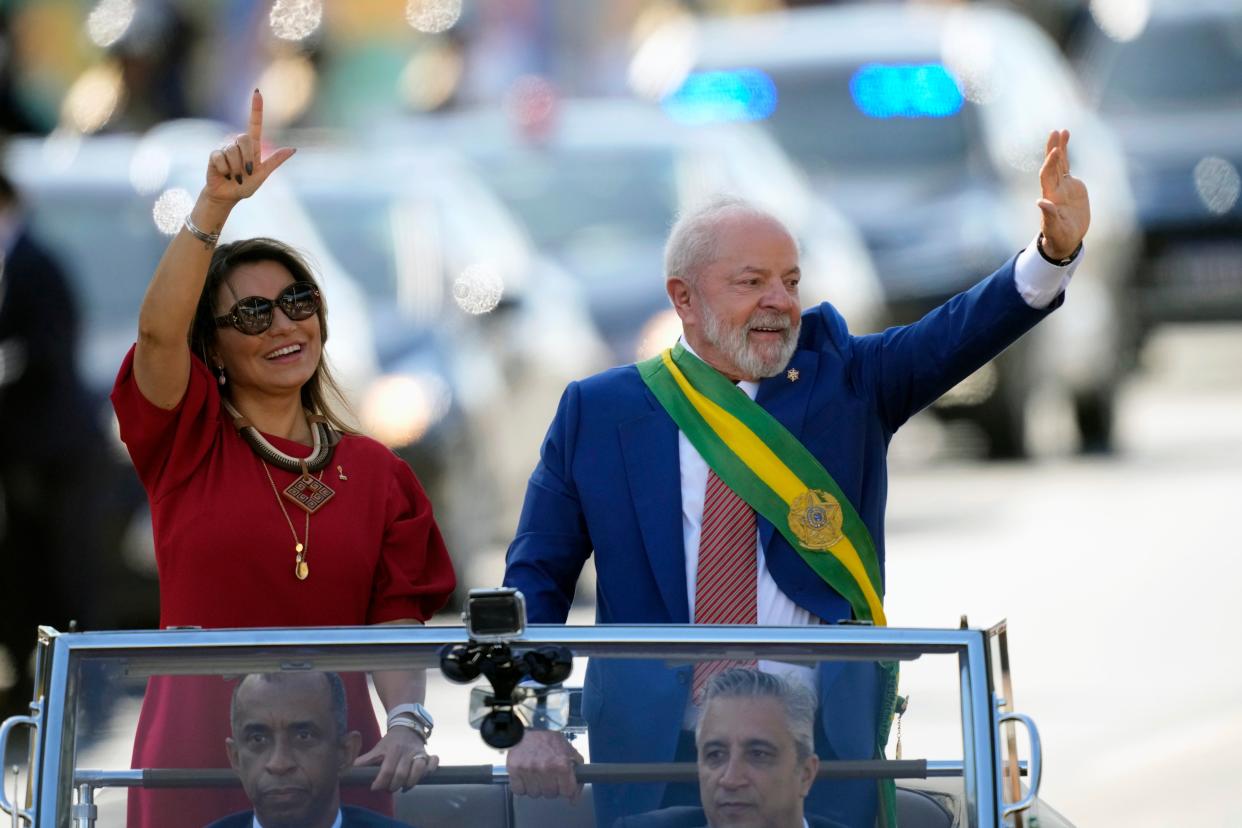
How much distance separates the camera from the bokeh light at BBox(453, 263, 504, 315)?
1066 centimetres

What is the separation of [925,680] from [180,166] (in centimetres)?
760

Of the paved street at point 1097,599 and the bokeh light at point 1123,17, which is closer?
the paved street at point 1097,599

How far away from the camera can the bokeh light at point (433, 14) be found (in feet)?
71.1

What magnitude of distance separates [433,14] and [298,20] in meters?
1.44

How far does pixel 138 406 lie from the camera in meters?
4.04

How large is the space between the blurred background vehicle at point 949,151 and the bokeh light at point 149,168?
16.6 feet

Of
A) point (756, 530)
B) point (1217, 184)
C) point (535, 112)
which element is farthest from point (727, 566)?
point (1217, 184)

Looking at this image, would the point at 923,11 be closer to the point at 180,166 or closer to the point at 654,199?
the point at 654,199

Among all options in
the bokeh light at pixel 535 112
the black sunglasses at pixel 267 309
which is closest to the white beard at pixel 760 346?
the black sunglasses at pixel 267 309

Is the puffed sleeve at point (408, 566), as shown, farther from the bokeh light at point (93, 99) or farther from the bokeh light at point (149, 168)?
the bokeh light at point (93, 99)

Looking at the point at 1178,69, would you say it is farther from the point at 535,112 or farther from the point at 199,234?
the point at 199,234

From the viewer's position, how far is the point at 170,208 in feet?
33.7

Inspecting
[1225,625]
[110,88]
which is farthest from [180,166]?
[110,88]

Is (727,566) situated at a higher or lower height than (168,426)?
lower
